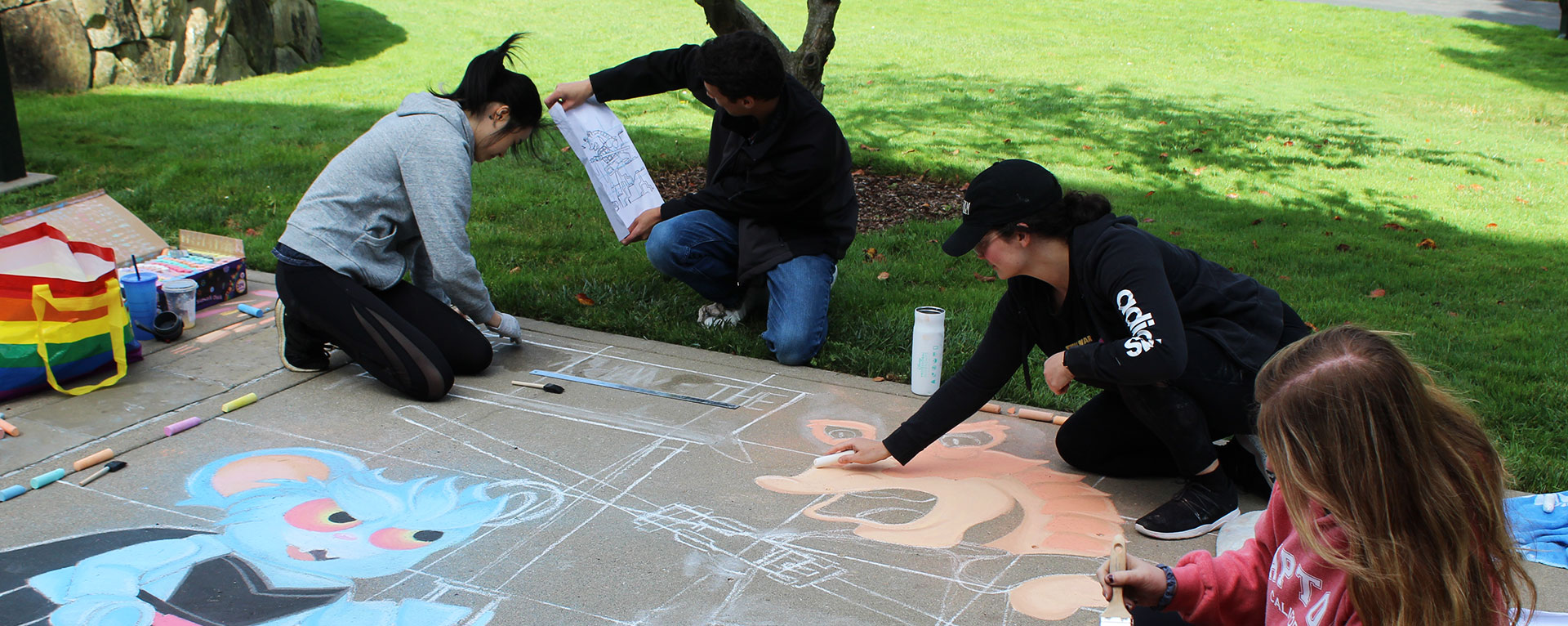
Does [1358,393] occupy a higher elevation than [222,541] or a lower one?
higher

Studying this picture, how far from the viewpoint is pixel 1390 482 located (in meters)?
1.47

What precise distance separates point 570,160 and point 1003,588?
5596 millimetres

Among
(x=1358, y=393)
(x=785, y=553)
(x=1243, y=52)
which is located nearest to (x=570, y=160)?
(x=785, y=553)

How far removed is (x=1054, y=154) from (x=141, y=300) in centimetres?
642

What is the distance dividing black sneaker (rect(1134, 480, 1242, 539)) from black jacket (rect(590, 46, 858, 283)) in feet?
6.12

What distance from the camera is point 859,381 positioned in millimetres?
3953

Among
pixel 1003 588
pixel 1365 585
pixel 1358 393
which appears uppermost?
pixel 1358 393

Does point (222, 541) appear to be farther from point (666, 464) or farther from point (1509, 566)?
point (1509, 566)

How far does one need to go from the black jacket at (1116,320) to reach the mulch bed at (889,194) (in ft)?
10.3

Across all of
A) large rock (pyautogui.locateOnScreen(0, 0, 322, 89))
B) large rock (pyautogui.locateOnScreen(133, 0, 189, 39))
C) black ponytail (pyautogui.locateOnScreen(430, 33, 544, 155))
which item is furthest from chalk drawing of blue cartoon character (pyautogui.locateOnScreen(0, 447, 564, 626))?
large rock (pyautogui.locateOnScreen(133, 0, 189, 39))

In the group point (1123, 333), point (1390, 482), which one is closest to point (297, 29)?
point (1123, 333)

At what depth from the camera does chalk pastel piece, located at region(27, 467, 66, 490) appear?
2.87 m

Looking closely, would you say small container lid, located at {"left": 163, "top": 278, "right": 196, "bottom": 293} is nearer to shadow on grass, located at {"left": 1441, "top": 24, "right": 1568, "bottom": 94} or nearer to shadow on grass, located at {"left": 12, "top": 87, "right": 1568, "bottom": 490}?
shadow on grass, located at {"left": 12, "top": 87, "right": 1568, "bottom": 490}

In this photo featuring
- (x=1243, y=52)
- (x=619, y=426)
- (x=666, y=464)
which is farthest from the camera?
(x=1243, y=52)
